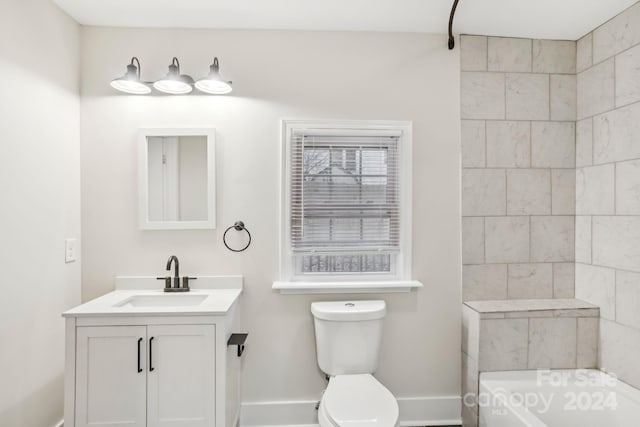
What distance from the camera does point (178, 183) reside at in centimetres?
205

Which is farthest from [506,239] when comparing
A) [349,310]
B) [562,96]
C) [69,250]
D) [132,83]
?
[69,250]

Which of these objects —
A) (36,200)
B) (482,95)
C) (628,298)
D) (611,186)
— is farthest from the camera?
(482,95)

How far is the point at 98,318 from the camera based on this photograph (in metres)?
1.58

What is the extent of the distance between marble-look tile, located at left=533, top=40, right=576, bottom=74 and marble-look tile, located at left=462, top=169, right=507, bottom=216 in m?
0.72

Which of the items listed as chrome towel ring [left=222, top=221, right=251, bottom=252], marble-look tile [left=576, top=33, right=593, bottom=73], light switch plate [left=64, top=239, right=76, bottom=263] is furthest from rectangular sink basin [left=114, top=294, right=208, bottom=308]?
marble-look tile [left=576, top=33, right=593, bottom=73]

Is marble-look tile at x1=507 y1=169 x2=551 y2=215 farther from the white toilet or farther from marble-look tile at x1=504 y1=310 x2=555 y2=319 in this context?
the white toilet

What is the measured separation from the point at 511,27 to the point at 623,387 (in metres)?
2.09

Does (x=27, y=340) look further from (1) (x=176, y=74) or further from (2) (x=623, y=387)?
(2) (x=623, y=387)

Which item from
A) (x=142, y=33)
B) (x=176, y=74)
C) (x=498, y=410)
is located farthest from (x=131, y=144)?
(x=498, y=410)

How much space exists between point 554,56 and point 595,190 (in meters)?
0.88

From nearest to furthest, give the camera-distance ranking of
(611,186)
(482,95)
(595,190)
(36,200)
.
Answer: (36,200) < (611,186) < (595,190) < (482,95)

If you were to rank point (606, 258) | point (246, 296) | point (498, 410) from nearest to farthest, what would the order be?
point (498, 410) → point (606, 258) → point (246, 296)

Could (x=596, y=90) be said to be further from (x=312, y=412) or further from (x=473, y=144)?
(x=312, y=412)

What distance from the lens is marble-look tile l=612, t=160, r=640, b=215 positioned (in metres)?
1.78
